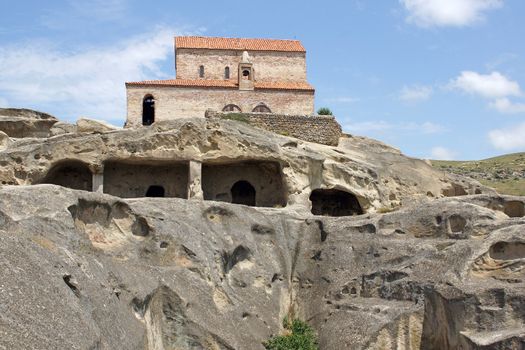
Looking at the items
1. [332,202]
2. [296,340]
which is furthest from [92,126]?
[296,340]

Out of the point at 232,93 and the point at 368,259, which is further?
the point at 232,93

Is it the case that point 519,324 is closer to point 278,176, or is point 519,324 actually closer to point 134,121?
point 278,176

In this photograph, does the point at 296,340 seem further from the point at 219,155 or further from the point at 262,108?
the point at 262,108

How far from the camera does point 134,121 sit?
109 ft

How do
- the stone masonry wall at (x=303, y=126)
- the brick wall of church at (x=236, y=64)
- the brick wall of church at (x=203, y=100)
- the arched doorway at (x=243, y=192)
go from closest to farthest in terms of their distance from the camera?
the arched doorway at (x=243, y=192)
the stone masonry wall at (x=303, y=126)
the brick wall of church at (x=203, y=100)
the brick wall of church at (x=236, y=64)

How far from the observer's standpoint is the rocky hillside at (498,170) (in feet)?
146

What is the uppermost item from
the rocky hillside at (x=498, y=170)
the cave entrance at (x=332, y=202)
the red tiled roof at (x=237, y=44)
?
the red tiled roof at (x=237, y=44)

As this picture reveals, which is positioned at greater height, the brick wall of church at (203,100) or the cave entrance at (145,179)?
the brick wall of church at (203,100)

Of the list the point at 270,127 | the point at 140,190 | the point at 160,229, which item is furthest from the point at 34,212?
the point at 270,127

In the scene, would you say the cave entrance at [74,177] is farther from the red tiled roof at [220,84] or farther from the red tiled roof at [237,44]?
the red tiled roof at [237,44]

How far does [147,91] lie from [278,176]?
13265mm

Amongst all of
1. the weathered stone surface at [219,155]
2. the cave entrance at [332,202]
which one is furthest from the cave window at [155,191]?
the cave entrance at [332,202]

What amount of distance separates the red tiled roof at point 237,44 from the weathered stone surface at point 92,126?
1505 cm

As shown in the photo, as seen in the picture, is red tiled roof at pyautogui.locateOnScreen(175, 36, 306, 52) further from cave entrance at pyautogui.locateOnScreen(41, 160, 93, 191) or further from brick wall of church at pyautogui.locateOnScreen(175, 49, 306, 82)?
cave entrance at pyautogui.locateOnScreen(41, 160, 93, 191)
